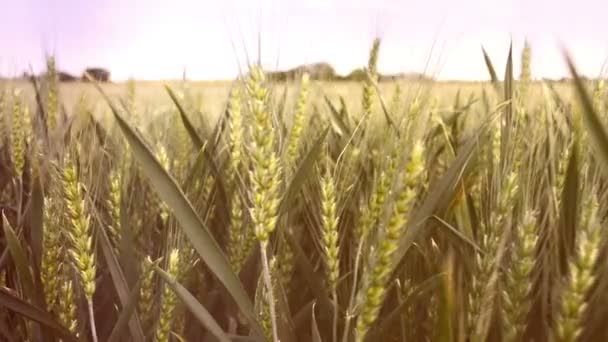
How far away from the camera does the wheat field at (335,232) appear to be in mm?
441

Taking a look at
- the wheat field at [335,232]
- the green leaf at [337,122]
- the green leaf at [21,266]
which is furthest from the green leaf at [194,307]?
the green leaf at [337,122]

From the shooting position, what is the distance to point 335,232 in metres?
0.51

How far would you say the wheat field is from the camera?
44 centimetres

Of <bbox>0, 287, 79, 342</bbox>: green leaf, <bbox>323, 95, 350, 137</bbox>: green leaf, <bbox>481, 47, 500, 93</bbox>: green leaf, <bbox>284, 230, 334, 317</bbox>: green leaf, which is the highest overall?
<bbox>481, 47, 500, 93</bbox>: green leaf

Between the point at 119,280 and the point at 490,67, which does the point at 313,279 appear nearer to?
the point at 119,280

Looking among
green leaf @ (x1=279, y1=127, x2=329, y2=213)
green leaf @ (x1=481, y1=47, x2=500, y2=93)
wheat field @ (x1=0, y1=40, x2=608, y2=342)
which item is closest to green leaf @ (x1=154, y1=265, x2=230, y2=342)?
wheat field @ (x1=0, y1=40, x2=608, y2=342)

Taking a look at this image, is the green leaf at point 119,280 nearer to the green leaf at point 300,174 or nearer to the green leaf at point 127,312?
the green leaf at point 127,312

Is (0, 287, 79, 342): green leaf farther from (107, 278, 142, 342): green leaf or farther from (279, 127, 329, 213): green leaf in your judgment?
(279, 127, 329, 213): green leaf

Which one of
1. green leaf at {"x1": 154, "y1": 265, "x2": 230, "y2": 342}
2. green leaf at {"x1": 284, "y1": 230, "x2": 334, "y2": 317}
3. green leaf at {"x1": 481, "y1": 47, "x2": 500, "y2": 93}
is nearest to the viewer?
green leaf at {"x1": 154, "y1": 265, "x2": 230, "y2": 342}

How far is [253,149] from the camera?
49 cm

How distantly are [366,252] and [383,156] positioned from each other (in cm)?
9

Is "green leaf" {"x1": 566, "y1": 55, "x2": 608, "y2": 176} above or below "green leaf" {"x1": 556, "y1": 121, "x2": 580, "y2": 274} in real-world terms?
above

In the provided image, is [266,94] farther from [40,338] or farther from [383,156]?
[40,338]

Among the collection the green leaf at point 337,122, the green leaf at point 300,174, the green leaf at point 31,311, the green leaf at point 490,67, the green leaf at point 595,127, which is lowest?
the green leaf at point 31,311
